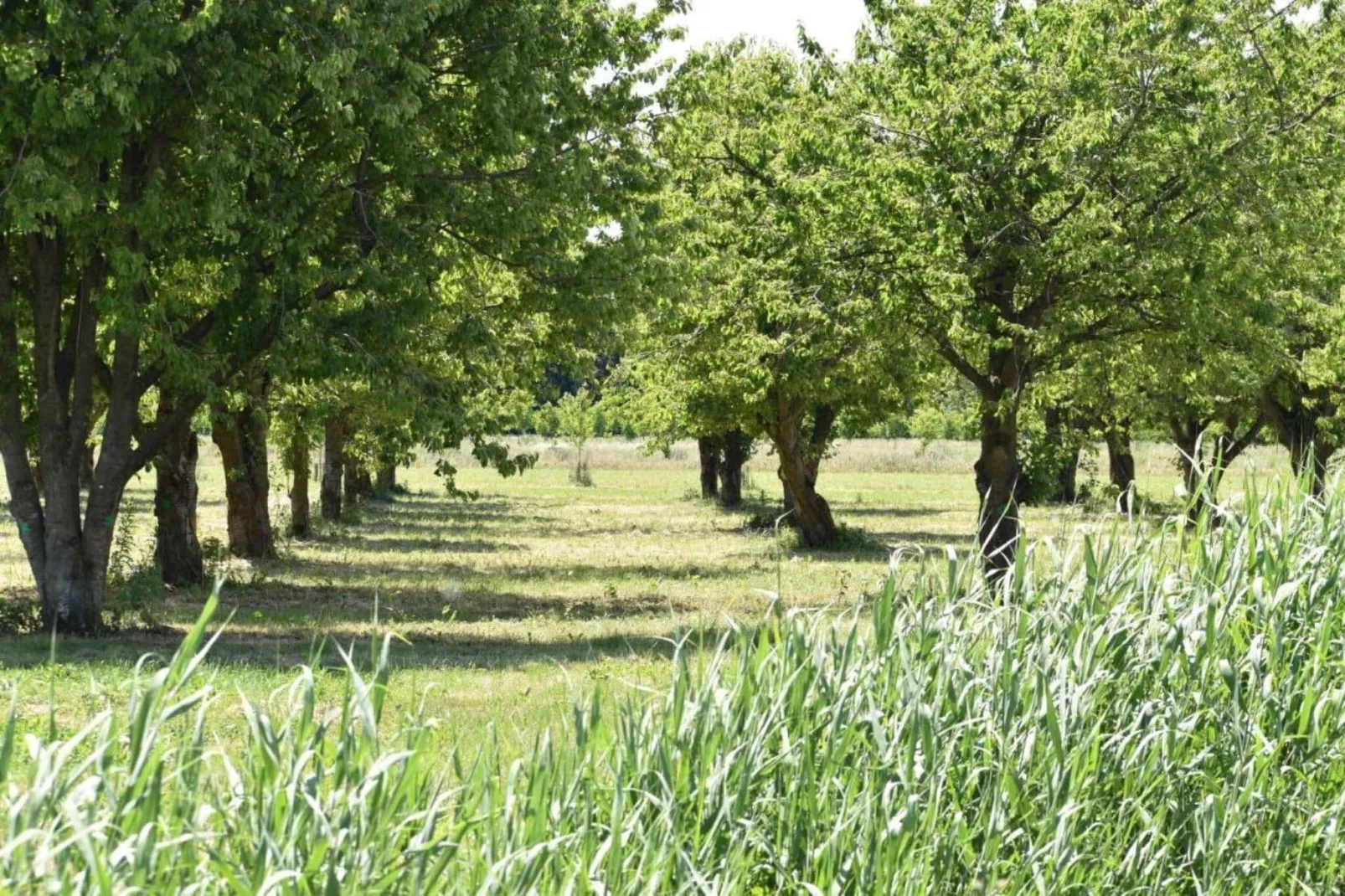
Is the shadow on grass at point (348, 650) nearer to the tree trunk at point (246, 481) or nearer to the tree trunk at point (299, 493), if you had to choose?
the tree trunk at point (246, 481)

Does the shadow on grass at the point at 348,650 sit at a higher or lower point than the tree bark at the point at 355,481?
lower

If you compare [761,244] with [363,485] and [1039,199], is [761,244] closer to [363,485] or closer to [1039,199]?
[1039,199]

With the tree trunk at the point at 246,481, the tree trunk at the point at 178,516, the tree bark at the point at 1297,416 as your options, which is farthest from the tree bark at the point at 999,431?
the tree bark at the point at 1297,416

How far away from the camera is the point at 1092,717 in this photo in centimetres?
658

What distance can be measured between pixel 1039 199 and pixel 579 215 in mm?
5593

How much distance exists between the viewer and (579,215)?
18812 millimetres

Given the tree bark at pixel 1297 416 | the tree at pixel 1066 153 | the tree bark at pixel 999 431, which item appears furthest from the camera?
the tree bark at pixel 1297 416

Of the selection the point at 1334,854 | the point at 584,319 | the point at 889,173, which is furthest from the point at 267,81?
the point at 1334,854

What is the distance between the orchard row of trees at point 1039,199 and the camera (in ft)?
64.8

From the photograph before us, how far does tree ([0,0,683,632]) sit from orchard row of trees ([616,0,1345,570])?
108 inches

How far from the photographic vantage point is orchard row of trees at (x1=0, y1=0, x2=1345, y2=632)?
1473 centimetres

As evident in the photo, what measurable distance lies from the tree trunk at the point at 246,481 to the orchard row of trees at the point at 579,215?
69mm

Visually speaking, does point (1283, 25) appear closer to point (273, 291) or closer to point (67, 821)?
point (273, 291)

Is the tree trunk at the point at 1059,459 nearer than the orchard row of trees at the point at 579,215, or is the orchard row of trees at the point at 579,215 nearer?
the orchard row of trees at the point at 579,215
